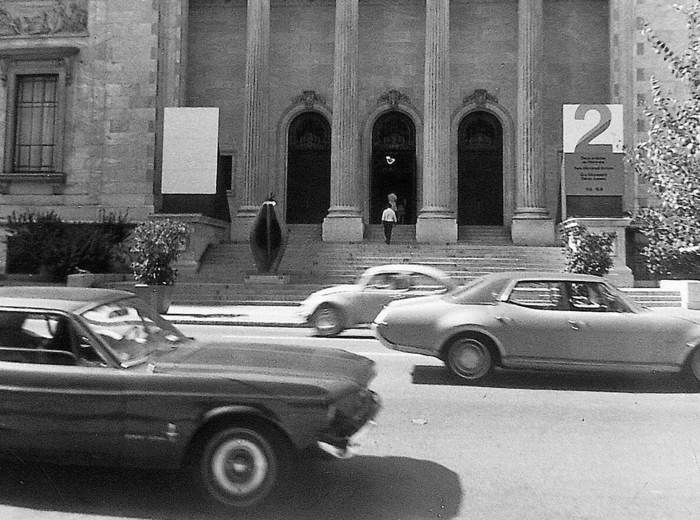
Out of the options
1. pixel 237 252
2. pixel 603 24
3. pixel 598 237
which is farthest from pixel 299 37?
pixel 598 237

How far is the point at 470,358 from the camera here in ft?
26.0

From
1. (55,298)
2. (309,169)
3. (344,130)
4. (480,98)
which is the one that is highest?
(480,98)

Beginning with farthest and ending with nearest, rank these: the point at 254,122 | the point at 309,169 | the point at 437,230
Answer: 1. the point at 309,169
2. the point at 254,122
3. the point at 437,230

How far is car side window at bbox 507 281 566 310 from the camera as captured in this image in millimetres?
7859

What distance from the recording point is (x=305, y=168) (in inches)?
1044

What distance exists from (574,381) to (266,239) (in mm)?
11789

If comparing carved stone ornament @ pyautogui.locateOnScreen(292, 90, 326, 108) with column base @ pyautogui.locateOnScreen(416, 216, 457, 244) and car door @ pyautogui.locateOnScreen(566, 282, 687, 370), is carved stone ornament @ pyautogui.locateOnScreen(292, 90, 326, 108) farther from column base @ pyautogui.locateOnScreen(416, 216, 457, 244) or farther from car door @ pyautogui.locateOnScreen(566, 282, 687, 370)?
car door @ pyautogui.locateOnScreen(566, 282, 687, 370)

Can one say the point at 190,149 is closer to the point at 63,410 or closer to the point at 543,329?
the point at 543,329

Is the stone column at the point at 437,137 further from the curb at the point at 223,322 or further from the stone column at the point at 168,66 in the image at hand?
the stone column at the point at 168,66

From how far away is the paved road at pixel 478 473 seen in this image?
3918mm

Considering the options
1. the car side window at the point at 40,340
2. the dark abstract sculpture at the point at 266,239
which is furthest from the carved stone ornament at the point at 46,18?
the car side window at the point at 40,340

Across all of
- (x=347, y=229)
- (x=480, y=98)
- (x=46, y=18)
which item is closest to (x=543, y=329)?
(x=347, y=229)

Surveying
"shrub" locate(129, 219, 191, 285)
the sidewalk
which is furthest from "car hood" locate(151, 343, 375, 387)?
"shrub" locate(129, 219, 191, 285)

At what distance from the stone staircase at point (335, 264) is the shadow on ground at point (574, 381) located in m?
9.16
